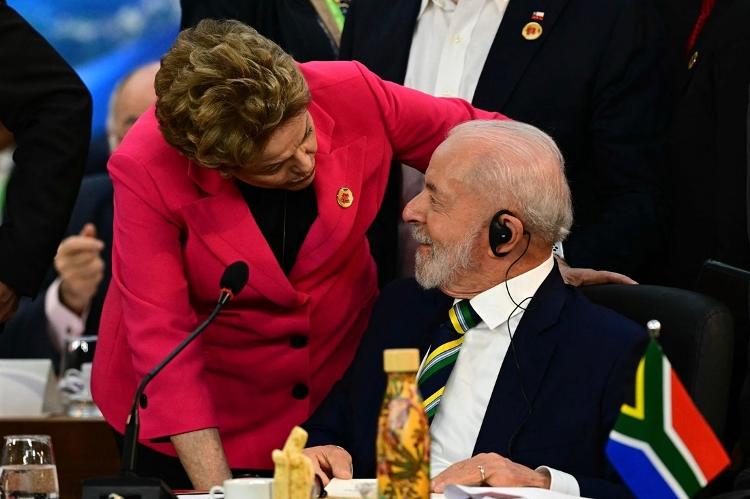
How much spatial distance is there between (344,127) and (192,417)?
2.51 feet

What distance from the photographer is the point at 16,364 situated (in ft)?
14.6

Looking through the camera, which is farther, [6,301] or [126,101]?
[126,101]

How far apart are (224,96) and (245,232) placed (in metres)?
0.43

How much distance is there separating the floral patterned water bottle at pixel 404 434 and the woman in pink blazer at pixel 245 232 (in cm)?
97

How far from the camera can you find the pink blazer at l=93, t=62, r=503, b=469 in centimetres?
280

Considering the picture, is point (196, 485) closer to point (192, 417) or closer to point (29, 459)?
point (192, 417)

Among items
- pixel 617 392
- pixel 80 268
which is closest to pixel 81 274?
pixel 80 268

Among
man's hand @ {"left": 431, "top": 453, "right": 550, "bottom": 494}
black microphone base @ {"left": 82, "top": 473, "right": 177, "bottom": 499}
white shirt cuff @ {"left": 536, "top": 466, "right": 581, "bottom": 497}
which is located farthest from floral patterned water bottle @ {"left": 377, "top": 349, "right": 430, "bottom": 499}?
white shirt cuff @ {"left": 536, "top": 466, "right": 581, "bottom": 497}

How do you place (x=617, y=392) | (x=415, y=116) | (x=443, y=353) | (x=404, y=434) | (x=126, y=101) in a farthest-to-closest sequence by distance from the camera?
(x=126, y=101) → (x=415, y=116) → (x=443, y=353) → (x=617, y=392) → (x=404, y=434)

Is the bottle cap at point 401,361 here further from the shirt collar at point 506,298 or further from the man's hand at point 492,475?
the shirt collar at point 506,298

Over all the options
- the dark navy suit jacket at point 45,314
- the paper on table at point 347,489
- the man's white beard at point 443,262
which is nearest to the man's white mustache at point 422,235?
the man's white beard at point 443,262

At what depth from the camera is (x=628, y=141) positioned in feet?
10.8

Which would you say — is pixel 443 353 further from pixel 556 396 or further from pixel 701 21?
pixel 701 21

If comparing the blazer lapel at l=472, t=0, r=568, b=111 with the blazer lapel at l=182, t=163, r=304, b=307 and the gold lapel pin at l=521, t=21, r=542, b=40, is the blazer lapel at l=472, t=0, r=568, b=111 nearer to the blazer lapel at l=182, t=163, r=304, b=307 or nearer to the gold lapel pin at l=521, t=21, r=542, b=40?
the gold lapel pin at l=521, t=21, r=542, b=40
